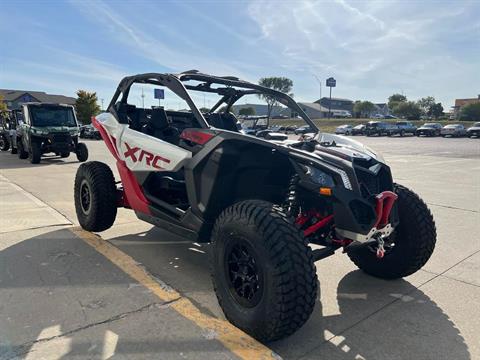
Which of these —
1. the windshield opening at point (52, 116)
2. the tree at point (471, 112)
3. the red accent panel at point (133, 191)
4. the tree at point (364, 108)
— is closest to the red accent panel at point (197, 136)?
the red accent panel at point (133, 191)

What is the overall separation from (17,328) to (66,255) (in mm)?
1469

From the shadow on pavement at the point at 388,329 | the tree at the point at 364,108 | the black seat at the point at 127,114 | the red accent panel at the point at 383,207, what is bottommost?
the shadow on pavement at the point at 388,329

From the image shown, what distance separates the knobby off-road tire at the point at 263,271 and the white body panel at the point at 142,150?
0.88 meters

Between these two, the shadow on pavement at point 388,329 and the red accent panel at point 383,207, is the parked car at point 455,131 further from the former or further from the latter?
the red accent panel at point 383,207

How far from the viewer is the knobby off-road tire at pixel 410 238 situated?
3314 millimetres

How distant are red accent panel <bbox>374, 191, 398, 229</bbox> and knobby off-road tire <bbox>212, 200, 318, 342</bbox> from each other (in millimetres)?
645

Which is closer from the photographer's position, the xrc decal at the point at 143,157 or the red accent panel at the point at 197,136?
the red accent panel at the point at 197,136

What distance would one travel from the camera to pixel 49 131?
44.1 ft

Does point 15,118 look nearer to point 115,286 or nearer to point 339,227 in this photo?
point 115,286

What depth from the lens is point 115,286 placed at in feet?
11.1

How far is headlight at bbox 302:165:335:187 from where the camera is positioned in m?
2.76

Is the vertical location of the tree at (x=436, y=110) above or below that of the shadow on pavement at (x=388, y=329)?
above

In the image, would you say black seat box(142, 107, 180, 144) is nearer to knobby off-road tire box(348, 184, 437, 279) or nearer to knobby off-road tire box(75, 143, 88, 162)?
knobby off-road tire box(348, 184, 437, 279)

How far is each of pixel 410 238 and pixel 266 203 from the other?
4.88 feet
